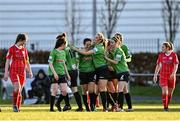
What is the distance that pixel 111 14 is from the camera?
161ft

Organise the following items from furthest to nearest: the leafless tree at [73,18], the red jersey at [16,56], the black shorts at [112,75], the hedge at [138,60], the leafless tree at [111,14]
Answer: the leafless tree at [73,18]
the leafless tree at [111,14]
the hedge at [138,60]
the black shorts at [112,75]
the red jersey at [16,56]

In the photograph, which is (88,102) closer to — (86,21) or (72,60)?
(72,60)

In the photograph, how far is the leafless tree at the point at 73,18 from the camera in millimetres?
50469

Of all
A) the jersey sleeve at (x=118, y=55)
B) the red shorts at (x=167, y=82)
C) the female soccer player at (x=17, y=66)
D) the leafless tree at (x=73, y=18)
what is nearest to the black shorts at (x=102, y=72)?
the jersey sleeve at (x=118, y=55)

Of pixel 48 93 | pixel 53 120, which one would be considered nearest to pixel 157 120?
pixel 53 120

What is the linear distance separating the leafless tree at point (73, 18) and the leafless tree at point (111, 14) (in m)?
1.58

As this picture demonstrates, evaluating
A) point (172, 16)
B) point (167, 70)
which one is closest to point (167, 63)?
point (167, 70)

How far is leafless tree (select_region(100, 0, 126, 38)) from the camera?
4912 cm

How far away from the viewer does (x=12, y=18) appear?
53.0 meters

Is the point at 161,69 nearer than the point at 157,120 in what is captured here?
No

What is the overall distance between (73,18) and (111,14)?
2.67 meters

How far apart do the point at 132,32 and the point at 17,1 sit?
708cm

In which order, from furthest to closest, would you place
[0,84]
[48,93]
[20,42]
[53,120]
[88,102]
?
[0,84] < [48,93] < [88,102] < [20,42] < [53,120]

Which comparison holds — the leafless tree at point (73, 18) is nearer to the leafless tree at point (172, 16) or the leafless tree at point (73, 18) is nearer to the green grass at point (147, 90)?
the leafless tree at point (172, 16)
